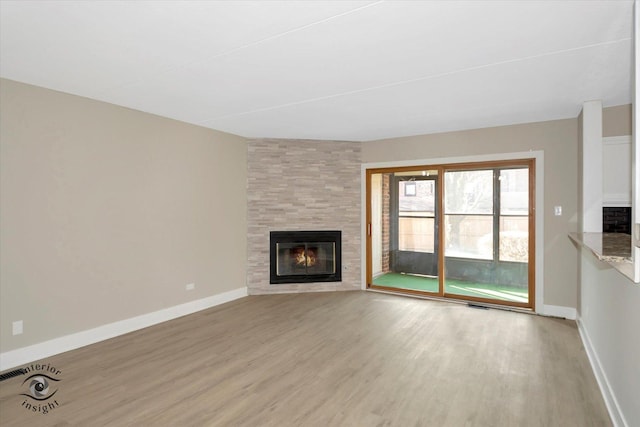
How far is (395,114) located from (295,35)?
223cm

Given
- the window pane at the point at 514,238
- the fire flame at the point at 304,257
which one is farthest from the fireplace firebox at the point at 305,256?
the window pane at the point at 514,238

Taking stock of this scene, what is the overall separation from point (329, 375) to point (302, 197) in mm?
3301

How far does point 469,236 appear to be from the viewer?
17.0 feet

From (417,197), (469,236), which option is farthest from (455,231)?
(417,197)

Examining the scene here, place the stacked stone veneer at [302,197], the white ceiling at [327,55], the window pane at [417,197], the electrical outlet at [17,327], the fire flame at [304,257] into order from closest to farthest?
the white ceiling at [327,55]
the electrical outlet at [17,327]
the window pane at [417,197]
the stacked stone veneer at [302,197]
the fire flame at [304,257]

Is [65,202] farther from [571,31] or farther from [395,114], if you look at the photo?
[571,31]

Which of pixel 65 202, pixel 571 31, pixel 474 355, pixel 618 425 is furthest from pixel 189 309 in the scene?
pixel 571 31

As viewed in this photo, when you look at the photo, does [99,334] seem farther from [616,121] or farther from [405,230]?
[616,121]

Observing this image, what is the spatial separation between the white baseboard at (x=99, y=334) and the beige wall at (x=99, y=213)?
0.07 metres

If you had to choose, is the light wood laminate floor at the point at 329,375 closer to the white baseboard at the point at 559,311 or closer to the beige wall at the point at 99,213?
the white baseboard at the point at 559,311

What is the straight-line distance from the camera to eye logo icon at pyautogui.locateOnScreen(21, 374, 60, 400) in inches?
105

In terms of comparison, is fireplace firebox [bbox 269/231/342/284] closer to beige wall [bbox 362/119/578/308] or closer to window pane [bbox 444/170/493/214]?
window pane [bbox 444/170/493/214]

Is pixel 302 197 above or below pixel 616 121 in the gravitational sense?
below

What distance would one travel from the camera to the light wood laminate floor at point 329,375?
2.39 m
